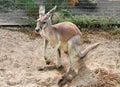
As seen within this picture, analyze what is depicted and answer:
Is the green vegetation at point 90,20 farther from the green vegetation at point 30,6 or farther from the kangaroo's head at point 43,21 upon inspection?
the kangaroo's head at point 43,21

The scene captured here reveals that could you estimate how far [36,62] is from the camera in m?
6.94

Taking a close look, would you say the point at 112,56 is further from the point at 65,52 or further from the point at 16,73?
the point at 16,73

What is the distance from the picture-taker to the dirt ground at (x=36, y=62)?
6.34m

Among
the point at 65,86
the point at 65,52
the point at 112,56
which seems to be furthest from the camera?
the point at 112,56

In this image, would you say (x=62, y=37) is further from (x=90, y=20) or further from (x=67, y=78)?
(x=90, y=20)

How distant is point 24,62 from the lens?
6.91 metres

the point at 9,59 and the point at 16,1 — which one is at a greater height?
the point at 16,1

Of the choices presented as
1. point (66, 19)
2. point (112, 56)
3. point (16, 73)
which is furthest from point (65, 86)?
point (66, 19)

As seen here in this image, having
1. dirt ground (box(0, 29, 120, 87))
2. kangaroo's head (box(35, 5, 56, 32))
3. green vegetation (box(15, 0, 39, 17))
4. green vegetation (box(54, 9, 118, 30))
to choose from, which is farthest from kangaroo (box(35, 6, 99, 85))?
green vegetation (box(15, 0, 39, 17))

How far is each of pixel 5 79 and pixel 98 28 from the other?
8.69ft

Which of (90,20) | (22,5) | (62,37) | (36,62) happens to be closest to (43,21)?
(62,37)

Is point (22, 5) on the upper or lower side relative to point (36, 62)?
upper

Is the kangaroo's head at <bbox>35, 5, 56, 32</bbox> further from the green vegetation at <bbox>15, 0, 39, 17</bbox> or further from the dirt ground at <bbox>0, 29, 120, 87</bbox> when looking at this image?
the green vegetation at <bbox>15, 0, 39, 17</bbox>

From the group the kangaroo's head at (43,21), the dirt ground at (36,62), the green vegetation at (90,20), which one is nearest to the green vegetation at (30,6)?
the green vegetation at (90,20)
